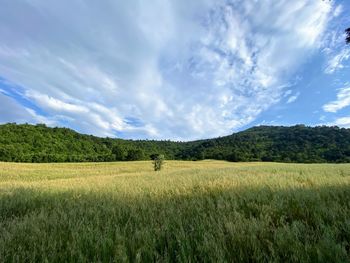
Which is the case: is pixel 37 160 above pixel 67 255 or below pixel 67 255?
above

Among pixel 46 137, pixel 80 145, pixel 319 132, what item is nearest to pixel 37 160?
pixel 46 137

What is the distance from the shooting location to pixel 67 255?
2.41 metres

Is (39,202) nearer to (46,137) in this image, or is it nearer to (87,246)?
(87,246)

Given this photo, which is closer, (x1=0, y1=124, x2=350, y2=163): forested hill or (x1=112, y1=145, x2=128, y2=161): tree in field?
(x1=0, y1=124, x2=350, y2=163): forested hill

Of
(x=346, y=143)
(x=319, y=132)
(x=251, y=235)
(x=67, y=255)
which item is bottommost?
(x=67, y=255)

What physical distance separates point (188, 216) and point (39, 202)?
413 centimetres

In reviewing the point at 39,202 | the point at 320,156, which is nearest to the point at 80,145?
the point at 320,156

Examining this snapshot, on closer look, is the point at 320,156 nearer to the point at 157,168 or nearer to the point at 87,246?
the point at 157,168

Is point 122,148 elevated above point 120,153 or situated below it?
above

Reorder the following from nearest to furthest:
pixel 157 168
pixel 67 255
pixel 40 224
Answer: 1. pixel 67 255
2. pixel 40 224
3. pixel 157 168

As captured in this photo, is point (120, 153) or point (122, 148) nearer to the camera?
point (120, 153)

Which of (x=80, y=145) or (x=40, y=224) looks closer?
(x=40, y=224)

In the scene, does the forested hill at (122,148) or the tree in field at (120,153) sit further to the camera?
the tree in field at (120,153)

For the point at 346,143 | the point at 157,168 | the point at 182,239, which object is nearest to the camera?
the point at 182,239
